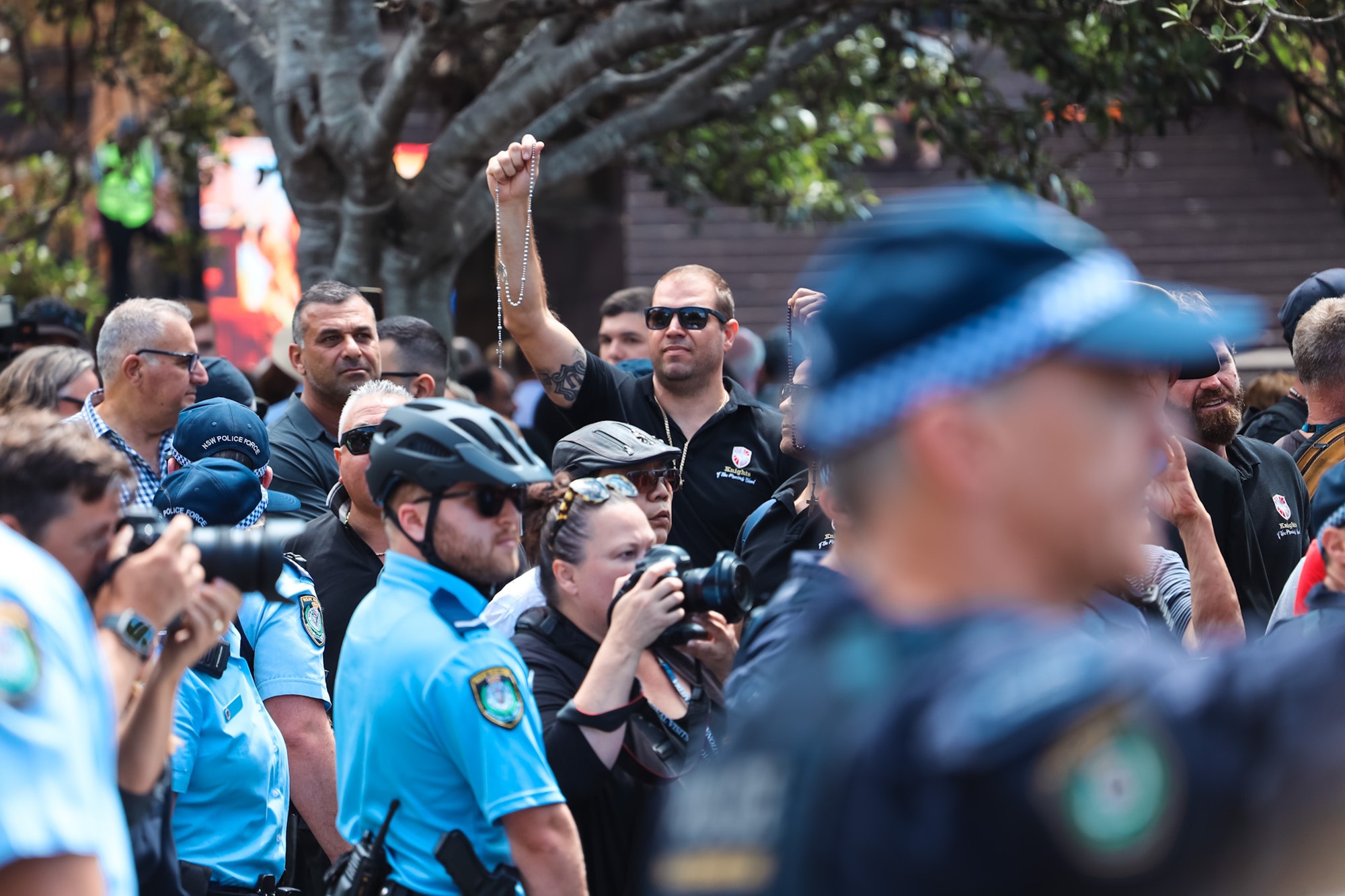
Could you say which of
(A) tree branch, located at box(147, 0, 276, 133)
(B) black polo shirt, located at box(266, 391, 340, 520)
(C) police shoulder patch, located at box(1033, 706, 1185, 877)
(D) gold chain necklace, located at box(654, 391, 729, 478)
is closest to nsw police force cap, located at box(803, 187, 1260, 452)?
(C) police shoulder patch, located at box(1033, 706, 1185, 877)

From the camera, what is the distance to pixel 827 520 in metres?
4.18

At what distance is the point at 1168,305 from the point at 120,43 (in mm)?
11751

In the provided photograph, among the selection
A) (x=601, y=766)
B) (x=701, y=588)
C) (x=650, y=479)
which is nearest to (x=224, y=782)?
(x=601, y=766)

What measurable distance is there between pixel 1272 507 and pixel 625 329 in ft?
10.4

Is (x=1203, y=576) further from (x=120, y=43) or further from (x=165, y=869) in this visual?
(x=120, y=43)

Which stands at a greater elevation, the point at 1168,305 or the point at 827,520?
the point at 1168,305

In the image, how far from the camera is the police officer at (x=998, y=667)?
3.55 ft

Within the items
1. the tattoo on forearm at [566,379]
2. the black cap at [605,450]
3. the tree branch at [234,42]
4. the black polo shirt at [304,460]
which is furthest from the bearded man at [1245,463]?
the tree branch at [234,42]

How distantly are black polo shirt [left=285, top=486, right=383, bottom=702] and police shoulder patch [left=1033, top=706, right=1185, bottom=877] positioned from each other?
3.34m

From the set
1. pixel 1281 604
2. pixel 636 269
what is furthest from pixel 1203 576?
pixel 636 269

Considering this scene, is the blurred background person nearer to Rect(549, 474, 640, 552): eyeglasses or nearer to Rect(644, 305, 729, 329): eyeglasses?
Rect(644, 305, 729, 329): eyeglasses

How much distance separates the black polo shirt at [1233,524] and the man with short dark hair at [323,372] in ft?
10.0

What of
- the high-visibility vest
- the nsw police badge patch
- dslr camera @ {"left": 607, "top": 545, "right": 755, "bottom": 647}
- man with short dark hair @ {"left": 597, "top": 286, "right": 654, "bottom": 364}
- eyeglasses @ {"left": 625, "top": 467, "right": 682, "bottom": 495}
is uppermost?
the nsw police badge patch

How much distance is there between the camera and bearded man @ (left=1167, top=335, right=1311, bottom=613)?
4707 millimetres
